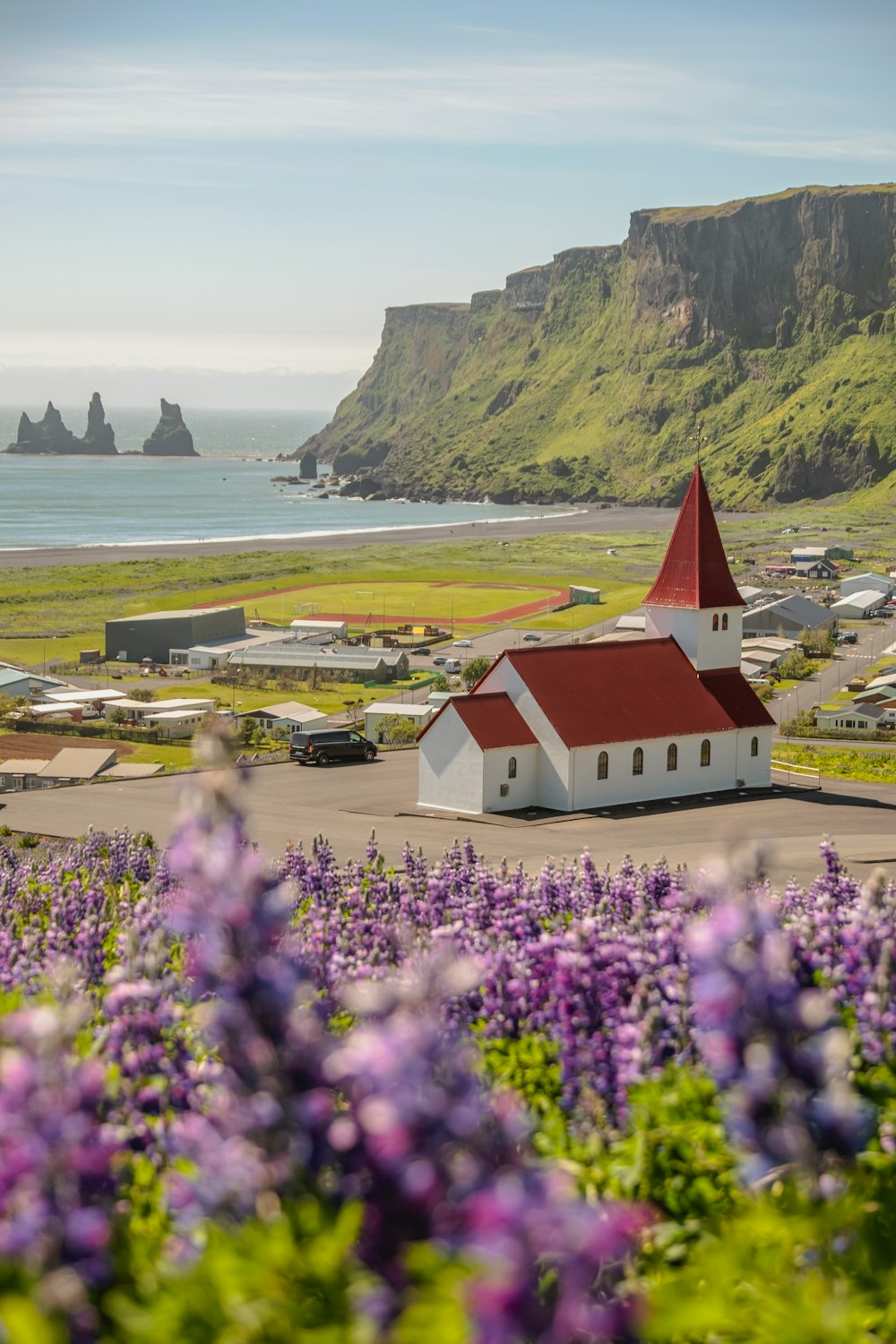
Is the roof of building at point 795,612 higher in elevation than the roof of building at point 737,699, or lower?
lower

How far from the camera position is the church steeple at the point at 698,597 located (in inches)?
1901

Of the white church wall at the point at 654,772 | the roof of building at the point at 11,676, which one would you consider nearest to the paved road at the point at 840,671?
the white church wall at the point at 654,772

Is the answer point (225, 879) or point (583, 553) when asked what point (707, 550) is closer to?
point (225, 879)

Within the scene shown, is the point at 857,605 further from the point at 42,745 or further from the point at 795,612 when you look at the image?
the point at 42,745

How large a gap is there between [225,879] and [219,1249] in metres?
1.16

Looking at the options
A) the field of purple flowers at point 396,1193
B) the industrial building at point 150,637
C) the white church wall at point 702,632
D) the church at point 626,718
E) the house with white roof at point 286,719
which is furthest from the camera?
the industrial building at point 150,637

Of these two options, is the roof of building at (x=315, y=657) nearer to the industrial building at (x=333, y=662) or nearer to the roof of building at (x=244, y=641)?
the industrial building at (x=333, y=662)

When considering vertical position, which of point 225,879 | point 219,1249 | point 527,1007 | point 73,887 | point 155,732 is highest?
point 225,879

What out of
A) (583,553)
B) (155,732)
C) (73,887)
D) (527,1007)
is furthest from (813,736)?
(583,553)

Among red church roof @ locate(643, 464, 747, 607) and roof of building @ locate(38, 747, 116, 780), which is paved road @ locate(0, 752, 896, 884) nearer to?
roof of building @ locate(38, 747, 116, 780)

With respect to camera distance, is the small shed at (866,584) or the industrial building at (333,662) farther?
the small shed at (866,584)

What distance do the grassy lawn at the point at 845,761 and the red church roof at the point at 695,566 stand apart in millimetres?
7400

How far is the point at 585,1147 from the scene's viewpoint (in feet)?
24.1

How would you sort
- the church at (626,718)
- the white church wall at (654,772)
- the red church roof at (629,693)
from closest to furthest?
the church at (626,718) → the white church wall at (654,772) → the red church roof at (629,693)
